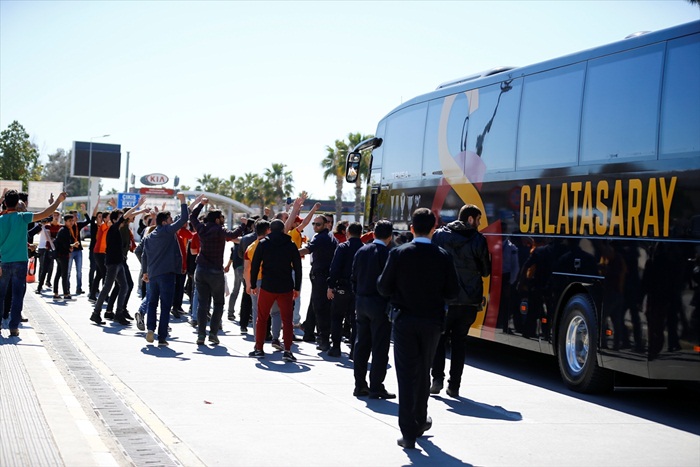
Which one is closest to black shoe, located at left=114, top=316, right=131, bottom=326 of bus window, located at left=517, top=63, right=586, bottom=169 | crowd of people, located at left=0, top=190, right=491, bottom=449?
crowd of people, located at left=0, top=190, right=491, bottom=449

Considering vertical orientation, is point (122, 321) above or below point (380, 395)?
below

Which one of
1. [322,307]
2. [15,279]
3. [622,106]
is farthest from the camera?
[322,307]

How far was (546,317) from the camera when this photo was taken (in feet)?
40.9

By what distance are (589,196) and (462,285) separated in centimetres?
177

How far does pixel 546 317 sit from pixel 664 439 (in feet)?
11.8

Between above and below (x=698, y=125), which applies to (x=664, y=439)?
below

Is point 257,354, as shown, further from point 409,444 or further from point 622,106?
point 409,444

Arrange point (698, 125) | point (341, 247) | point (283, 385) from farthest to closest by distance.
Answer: point (341, 247) → point (283, 385) → point (698, 125)

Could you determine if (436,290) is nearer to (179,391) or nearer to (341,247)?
(179,391)

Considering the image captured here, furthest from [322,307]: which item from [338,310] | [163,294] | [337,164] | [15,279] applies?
[337,164]

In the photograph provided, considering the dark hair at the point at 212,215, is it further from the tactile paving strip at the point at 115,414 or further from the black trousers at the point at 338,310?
the tactile paving strip at the point at 115,414

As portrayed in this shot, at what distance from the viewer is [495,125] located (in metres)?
14.0

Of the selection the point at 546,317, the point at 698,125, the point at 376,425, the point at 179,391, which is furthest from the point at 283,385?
the point at 698,125

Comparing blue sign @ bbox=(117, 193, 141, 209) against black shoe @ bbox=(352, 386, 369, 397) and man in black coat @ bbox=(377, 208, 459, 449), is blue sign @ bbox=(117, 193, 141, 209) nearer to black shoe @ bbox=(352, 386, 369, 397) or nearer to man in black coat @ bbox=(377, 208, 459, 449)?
black shoe @ bbox=(352, 386, 369, 397)
